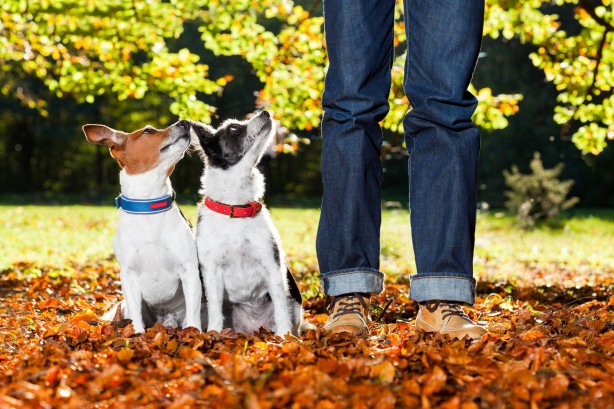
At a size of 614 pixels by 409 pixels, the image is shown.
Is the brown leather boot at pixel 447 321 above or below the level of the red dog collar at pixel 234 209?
below

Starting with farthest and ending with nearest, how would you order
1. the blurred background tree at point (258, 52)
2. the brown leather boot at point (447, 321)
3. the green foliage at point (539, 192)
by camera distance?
the green foliage at point (539, 192), the blurred background tree at point (258, 52), the brown leather boot at point (447, 321)

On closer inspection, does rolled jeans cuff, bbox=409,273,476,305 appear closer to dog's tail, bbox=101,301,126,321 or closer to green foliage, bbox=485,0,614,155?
dog's tail, bbox=101,301,126,321

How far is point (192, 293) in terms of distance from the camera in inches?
144

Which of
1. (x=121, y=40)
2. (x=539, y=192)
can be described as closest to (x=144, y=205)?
(x=121, y=40)

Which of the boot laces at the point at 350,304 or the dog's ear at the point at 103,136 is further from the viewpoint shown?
the dog's ear at the point at 103,136

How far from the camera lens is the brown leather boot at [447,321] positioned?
3.27 meters

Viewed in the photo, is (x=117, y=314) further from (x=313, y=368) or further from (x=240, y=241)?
(x=313, y=368)

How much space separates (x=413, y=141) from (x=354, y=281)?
697 mm

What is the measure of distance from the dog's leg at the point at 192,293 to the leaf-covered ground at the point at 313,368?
4.9 inches

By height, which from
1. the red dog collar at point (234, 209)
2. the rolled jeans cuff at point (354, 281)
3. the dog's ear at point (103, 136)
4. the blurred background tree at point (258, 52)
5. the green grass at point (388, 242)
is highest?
the blurred background tree at point (258, 52)

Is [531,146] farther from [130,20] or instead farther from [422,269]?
[422,269]

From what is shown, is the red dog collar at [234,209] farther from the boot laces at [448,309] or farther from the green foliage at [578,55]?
the green foliage at [578,55]

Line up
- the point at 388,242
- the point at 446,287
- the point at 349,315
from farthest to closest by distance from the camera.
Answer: the point at 388,242, the point at 349,315, the point at 446,287

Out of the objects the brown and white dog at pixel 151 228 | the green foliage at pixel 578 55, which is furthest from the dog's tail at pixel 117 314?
the green foliage at pixel 578 55
